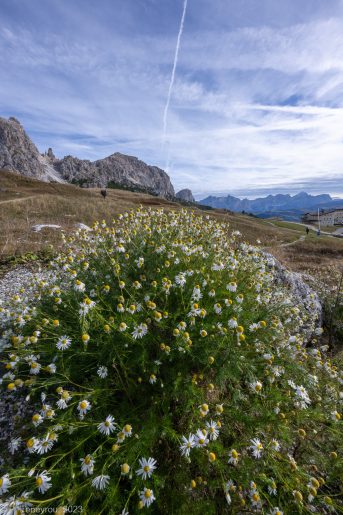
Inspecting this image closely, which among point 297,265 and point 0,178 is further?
point 0,178

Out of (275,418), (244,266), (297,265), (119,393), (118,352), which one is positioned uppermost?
(244,266)

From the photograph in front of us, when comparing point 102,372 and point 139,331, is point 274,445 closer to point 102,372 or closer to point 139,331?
point 139,331

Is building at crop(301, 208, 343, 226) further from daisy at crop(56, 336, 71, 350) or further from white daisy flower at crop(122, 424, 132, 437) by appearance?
white daisy flower at crop(122, 424, 132, 437)

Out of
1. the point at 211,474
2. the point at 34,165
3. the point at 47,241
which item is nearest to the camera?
the point at 211,474

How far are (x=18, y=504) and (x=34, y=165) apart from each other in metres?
211

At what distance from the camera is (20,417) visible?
3357 mm

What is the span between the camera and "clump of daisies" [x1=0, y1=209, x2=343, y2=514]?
2418 millimetres

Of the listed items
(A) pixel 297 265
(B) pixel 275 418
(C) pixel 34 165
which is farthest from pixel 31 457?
(C) pixel 34 165

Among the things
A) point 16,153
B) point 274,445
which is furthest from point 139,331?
point 16,153

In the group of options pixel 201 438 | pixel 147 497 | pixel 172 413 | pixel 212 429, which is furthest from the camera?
pixel 172 413

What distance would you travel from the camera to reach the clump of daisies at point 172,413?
7.93ft

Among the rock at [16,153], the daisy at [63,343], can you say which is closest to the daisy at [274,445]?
the daisy at [63,343]

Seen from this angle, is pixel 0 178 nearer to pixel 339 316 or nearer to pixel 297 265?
pixel 297 265

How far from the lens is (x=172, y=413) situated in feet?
10.2
